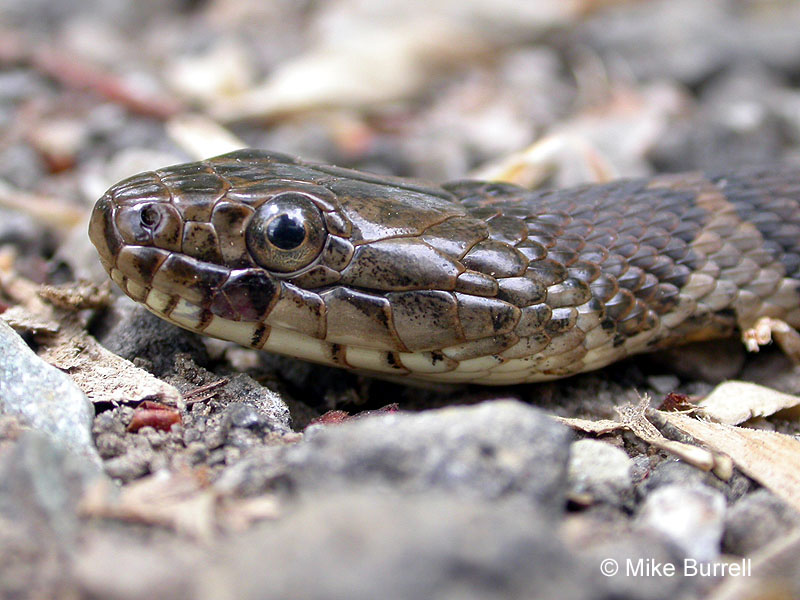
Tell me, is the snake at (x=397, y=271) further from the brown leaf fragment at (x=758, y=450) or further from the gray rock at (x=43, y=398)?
the brown leaf fragment at (x=758, y=450)

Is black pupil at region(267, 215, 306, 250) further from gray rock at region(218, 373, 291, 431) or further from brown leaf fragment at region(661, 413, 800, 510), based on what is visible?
brown leaf fragment at region(661, 413, 800, 510)

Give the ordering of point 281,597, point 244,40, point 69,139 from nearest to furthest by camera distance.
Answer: point 281,597, point 69,139, point 244,40

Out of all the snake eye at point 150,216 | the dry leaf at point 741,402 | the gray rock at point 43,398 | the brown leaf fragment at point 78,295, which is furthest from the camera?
the brown leaf fragment at point 78,295

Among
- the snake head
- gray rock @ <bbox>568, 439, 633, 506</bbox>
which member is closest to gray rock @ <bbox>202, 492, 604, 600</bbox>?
gray rock @ <bbox>568, 439, 633, 506</bbox>

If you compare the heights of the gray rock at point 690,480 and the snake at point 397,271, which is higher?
the snake at point 397,271

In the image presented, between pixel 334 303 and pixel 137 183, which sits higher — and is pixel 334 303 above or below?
below

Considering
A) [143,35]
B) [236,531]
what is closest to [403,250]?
[236,531]

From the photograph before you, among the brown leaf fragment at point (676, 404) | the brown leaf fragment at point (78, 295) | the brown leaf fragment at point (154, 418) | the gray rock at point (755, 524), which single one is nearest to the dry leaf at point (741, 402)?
the brown leaf fragment at point (676, 404)

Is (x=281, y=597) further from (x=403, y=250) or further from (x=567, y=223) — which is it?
(x=567, y=223)

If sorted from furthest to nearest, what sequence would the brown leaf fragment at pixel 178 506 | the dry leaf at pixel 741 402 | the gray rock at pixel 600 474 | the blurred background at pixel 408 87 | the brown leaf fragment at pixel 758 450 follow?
1. the blurred background at pixel 408 87
2. the dry leaf at pixel 741 402
3. the brown leaf fragment at pixel 758 450
4. the gray rock at pixel 600 474
5. the brown leaf fragment at pixel 178 506
